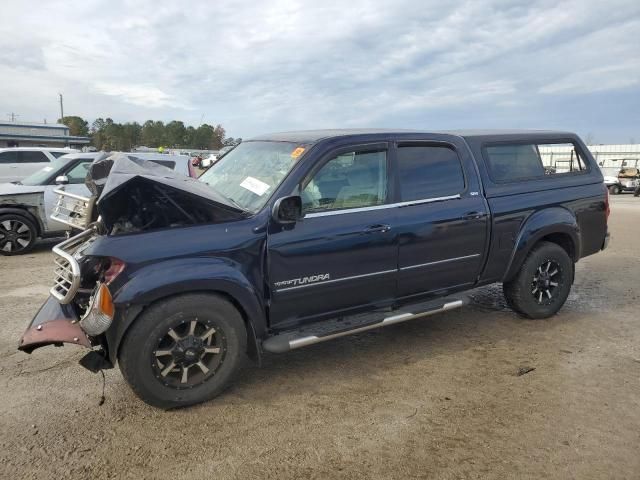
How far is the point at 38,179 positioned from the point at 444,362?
320 inches

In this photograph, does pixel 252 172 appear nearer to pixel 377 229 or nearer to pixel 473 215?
pixel 377 229

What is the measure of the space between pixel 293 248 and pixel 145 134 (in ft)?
318

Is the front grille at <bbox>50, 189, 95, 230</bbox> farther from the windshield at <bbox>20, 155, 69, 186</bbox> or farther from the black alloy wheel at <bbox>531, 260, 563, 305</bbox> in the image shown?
the windshield at <bbox>20, 155, 69, 186</bbox>

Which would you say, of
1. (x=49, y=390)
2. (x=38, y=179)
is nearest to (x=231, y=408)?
(x=49, y=390)

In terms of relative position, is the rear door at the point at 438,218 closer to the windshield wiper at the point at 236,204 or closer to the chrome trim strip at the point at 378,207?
the chrome trim strip at the point at 378,207

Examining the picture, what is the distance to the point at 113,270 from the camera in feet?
10.3

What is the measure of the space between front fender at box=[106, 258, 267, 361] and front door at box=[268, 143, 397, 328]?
25cm

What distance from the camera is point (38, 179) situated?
29.6 ft

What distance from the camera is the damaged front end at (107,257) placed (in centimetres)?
306

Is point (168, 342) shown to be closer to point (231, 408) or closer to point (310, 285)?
point (231, 408)

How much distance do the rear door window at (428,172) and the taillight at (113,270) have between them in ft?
7.35

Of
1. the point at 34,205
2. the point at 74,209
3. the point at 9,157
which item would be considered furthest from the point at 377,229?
the point at 9,157

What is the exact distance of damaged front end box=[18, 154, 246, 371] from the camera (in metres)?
3.06

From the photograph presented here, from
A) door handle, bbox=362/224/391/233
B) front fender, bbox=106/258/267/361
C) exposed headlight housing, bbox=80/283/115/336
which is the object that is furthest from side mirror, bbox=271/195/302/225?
exposed headlight housing, bbox=80/283/115/336
